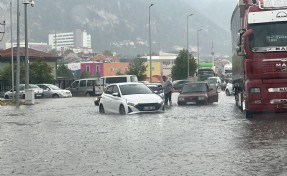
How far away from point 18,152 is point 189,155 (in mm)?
3930

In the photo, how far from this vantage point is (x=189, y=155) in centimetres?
1218

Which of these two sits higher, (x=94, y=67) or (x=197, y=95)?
(x=94, y=67)

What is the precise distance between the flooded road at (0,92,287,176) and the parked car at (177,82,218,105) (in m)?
13.4

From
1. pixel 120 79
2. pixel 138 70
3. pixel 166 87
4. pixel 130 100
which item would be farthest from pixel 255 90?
pixel 138 70

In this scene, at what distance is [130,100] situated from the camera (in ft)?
84.2

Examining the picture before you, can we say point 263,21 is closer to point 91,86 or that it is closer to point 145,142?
point 145,142

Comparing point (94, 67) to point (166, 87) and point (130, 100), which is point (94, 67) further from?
point (130, 100)

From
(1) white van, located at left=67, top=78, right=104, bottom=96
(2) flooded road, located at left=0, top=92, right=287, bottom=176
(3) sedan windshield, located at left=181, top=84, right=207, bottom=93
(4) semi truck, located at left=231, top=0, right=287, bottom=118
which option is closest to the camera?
(2) flooded road, located at left=0, top=92, right=287, bottom=176

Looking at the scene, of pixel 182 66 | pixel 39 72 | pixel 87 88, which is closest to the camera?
pixel 87 88

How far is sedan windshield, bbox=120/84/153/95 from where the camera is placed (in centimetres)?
2677

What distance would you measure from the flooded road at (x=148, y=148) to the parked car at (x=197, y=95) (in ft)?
44.0

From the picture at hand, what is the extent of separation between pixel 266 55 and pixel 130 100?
7.49 metres

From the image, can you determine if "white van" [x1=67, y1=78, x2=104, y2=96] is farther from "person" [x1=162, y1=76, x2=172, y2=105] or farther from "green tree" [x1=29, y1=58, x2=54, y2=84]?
"person" [x1=162, y1=76, x2=172, y2=105]

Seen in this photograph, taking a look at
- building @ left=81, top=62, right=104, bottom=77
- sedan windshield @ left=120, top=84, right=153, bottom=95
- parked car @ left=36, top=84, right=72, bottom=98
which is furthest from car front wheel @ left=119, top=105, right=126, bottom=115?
building @ left=81, top=62, right=104, bottom=77
